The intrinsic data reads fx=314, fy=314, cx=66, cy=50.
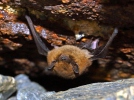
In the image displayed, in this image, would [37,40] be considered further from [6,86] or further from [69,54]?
[6,86]

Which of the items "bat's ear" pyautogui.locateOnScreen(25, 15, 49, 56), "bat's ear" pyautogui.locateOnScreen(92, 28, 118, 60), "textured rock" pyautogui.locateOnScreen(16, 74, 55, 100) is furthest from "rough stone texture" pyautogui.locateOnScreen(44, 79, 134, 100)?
"bat's ear" pyautogui.locateOnScreen(25, 15, 49, 56)

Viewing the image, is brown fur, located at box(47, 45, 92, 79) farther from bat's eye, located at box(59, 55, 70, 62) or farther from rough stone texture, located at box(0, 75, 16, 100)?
rough stone texture, located at box(0, 75, 16, 100)

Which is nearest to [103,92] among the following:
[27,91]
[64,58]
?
[64,58]

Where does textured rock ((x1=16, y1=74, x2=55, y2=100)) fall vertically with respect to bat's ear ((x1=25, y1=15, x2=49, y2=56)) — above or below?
below

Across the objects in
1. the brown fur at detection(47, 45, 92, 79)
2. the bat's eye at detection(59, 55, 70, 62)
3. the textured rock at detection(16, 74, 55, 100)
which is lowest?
the textured rock at detection(16, 74, 55, 100)

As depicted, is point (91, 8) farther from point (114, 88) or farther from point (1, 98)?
point (1, 98)

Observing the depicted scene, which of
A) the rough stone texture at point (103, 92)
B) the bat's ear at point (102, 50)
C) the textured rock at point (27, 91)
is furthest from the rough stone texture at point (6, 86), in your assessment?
the bat's ear at point (102, 50)

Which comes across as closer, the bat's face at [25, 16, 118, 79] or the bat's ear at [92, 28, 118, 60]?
the bat's ear at [92, 28, 118, 60]
